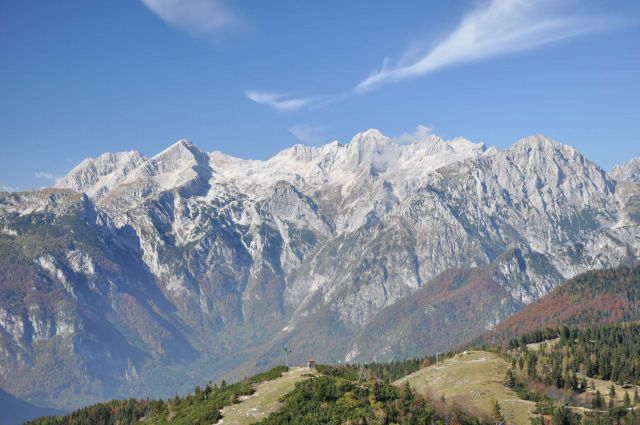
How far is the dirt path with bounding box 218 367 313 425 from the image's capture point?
13250cm

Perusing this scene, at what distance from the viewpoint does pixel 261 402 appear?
456 ft

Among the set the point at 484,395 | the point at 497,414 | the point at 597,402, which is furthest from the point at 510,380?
the point at 497,414

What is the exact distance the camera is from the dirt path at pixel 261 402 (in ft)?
435

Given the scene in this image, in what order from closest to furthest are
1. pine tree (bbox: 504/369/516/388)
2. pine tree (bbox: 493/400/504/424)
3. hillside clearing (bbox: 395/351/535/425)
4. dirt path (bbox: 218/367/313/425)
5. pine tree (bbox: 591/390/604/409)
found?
dirt path (bbox: 218/367/313/425)
pine tree (bbox: 493/400/504/424)
hillside clearing (bbox: 395/351/535/425)
pine tree (bbox: 591/390/604/409)
pine tree (bbox: 504/369/516/388)

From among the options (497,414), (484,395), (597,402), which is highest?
(484,395)

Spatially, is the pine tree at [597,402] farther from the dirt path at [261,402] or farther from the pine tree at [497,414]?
the dirt path at [261,402]

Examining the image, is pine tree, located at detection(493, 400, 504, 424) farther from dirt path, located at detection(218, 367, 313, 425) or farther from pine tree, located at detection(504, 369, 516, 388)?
dirt path, located at detection(218, 367, 313, 425)

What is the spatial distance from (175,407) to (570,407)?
305ft

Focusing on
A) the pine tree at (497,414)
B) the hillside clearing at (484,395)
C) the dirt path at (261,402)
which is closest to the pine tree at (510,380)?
the hillside clearing at (484,395)

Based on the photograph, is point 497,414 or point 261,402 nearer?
point 261,402

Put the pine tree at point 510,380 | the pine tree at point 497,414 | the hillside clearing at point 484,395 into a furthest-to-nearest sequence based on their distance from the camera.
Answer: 1. the pine tree at point 510,380
2. the hillside clearing at point 484,395
3. the pine tree at point 497,414

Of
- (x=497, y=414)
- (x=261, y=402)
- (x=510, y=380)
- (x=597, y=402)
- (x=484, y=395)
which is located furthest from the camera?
(x=510, y=380)

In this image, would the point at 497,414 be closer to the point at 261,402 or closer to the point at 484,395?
the point at 484,395

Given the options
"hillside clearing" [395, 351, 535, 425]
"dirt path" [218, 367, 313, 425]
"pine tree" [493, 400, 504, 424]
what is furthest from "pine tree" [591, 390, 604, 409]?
"dirt path" [218, 367, 313, 425]
